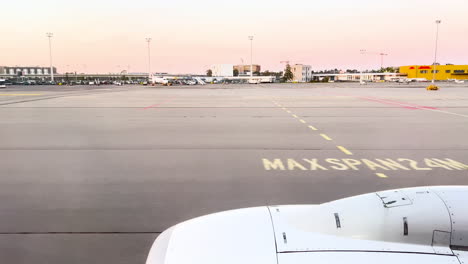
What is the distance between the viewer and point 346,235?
3033 mm

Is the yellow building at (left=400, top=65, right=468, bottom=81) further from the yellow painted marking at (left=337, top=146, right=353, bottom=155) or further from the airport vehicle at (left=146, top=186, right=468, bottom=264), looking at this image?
the airport vehicle at (left=146, top=186, right=468, bottom=264)

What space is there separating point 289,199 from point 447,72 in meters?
207

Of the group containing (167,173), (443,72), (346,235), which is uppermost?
(443,72)

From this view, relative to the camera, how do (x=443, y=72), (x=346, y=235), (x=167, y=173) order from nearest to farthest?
(x=346, y=235), (x=167, y=173), (x=443, y=72)

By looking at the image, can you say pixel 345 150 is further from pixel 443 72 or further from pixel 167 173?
pixel 443 72

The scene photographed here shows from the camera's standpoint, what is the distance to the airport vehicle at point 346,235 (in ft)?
9.04

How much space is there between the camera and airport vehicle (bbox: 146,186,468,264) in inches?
108

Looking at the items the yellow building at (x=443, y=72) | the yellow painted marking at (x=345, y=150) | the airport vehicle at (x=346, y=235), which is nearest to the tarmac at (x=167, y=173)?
the yellow painted marking at (x=345, y=150)

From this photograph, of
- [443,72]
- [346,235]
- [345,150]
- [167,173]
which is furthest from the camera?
[443,72]

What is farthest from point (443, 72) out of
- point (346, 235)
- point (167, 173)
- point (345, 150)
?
point (346, 235)

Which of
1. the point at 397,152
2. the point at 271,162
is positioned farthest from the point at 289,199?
the point at 397,152

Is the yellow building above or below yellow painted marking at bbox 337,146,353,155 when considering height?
above

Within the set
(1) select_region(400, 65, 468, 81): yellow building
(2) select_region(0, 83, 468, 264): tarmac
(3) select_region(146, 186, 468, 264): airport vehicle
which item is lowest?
(2) select_region(0, 83, 468, 264): tarmac

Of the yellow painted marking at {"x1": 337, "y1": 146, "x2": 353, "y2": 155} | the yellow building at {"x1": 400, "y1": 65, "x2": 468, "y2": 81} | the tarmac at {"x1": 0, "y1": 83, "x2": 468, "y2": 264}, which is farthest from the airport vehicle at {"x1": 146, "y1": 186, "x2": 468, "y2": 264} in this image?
the yellow building at {"x1": 400, "y1": 65, "x2": 468, "y2": 81}
